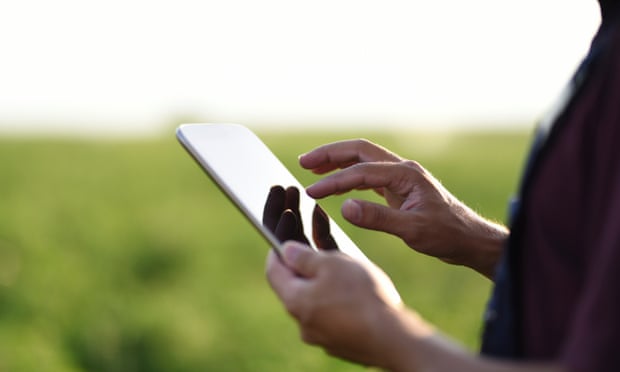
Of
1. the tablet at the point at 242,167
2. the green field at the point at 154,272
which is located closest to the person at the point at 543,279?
the tablet at the point at 242,167

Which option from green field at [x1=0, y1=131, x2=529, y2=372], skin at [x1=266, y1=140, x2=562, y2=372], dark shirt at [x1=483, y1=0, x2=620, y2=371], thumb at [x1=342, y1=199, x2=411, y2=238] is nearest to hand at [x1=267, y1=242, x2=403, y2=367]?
skin at [x1=266, y1=140, x2=562, y2=372]

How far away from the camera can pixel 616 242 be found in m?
1.28

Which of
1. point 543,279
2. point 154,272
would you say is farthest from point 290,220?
point 154,272

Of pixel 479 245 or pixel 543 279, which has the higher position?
pixel 543 279

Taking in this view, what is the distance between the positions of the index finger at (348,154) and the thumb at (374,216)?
181mm

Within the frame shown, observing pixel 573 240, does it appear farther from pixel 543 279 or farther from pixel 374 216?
pixel 374 216

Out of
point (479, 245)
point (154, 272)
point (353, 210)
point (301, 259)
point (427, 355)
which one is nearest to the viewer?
point (427, 355)

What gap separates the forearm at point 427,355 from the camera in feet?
4.28

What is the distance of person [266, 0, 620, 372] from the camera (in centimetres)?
130

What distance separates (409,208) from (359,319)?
A: 2.67 ft

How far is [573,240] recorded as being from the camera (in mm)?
1395

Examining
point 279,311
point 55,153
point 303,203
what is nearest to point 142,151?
point 55,153

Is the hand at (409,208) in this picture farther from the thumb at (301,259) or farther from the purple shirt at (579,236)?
the purple shirt at (579,236)

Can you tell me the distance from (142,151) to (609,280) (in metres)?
24.6
